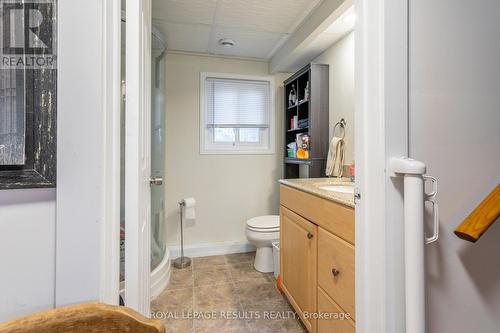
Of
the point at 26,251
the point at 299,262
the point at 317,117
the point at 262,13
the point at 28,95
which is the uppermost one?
the point at 262,13

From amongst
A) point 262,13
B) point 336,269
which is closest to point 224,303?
point 336,269

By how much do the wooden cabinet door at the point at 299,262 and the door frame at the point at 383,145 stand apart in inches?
21.7

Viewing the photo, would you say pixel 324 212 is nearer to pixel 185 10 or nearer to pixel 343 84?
pixel 343 84

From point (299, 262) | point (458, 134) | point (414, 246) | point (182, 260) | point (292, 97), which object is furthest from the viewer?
point (292, 97)

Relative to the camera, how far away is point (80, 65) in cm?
63

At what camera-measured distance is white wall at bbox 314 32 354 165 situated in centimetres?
209

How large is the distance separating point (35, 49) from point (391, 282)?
3.96 ft

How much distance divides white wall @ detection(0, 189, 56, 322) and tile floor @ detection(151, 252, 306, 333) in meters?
1.20

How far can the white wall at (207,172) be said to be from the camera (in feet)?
9.00

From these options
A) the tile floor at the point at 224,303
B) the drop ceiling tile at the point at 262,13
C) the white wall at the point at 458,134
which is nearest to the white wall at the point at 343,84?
the drop ceiling tile at the point at 262,13

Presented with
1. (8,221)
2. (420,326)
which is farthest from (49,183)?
(420,326)

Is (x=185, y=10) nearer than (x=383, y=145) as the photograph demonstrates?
No

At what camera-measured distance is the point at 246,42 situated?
2.53 meters

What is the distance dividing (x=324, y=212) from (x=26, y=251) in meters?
1.16
